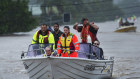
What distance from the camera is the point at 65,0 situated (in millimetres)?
152375

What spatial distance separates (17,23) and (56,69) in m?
57.1

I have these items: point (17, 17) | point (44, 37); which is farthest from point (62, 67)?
point (17, 17)

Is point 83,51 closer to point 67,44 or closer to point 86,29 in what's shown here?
point 67,44

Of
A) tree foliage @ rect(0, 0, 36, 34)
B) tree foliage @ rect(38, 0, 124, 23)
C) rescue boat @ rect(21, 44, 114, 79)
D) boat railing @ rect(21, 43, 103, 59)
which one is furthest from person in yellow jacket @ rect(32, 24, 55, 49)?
tree foliage @ rect(38, 0, 124, 23)

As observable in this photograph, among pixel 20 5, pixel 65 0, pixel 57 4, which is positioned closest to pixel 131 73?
pixel 20 5

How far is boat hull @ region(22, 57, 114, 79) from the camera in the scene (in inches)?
525

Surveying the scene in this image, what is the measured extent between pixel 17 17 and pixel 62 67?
2252 inches

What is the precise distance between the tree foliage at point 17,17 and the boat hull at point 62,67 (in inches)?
2170

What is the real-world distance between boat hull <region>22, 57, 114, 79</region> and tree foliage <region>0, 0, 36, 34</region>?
5512 centimetres

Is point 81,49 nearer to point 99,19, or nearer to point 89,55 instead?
point 89,55

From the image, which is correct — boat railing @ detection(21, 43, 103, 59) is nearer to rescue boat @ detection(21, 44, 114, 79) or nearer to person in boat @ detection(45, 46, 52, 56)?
rescue boat @ detection(21, 44, 114, 79)

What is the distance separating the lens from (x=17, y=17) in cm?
6994

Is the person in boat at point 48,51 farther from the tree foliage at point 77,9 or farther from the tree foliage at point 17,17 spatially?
the tree foliage at point 77,9

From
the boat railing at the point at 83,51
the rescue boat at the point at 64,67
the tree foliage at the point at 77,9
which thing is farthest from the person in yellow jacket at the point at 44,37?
the tree foliage at the point at 77,9
